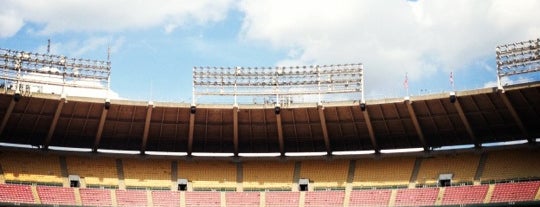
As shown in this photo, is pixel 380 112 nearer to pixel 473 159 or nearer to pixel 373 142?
pixel 373 142

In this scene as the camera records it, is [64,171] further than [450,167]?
Yes

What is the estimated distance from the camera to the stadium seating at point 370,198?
5553 centimetres

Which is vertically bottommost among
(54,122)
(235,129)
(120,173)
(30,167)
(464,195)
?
(464,195)

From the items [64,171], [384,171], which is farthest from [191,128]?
[384,171]

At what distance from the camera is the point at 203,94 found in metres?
57.7

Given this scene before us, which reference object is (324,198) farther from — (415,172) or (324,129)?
(415,172)

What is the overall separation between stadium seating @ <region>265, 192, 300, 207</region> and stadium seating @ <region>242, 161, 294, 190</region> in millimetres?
1557

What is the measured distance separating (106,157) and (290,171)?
625 inches

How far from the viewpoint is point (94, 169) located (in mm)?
59500

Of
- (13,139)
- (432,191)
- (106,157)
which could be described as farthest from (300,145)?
(13,139)

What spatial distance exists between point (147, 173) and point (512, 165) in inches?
1190

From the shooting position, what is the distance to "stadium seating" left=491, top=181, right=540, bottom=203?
171 feet

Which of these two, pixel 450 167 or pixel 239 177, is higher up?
pixel 239 177

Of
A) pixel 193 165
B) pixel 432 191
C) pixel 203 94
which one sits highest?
pixel 203 94
